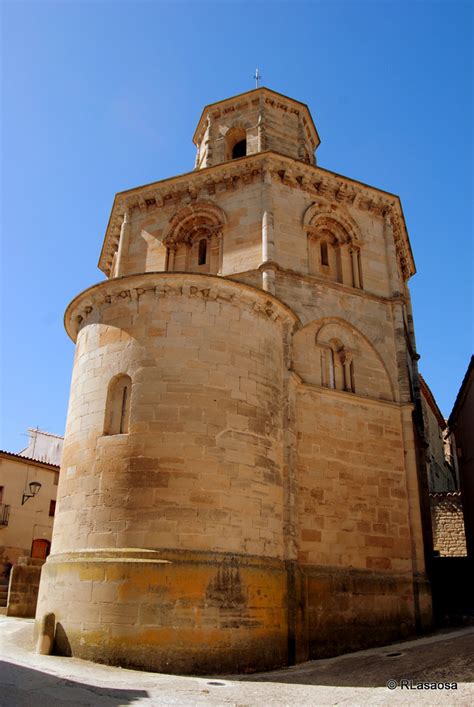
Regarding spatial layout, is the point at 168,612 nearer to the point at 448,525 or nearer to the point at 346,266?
the point at 346,266

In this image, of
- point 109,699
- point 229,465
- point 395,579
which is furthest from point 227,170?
point 109,699

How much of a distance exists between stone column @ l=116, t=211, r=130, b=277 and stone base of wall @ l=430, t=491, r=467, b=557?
17.1 metres

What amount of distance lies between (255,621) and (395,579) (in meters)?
4.07

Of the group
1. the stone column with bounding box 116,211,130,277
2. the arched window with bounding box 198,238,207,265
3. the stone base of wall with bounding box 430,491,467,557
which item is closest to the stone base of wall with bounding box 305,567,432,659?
the arched window with bounding box 198,238,207,265

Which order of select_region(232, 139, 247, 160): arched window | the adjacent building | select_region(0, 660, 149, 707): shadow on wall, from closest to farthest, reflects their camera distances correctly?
1. select_region(0, 660, 149, 707): shadow on wall
2. select_region(232, 139, 247, 160): arched window
3. the adjacent building

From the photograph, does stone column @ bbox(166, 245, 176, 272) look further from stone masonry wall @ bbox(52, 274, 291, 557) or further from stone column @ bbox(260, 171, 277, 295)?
stone masonry wall @ bbox(52, 274, 291, 557)

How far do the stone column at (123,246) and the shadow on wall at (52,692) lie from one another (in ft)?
33.7

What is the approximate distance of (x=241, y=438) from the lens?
10484 mm

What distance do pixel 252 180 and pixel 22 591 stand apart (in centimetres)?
1186

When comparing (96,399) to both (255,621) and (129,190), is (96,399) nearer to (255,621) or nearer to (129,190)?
(255,621)

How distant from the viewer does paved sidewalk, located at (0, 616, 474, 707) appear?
675cm

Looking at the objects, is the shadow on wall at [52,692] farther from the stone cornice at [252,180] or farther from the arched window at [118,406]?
the stone cornice at [252,180]

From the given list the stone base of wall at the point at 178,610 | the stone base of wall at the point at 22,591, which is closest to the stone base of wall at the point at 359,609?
the stone base of wall at the point at 178,610

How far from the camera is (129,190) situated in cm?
1645
